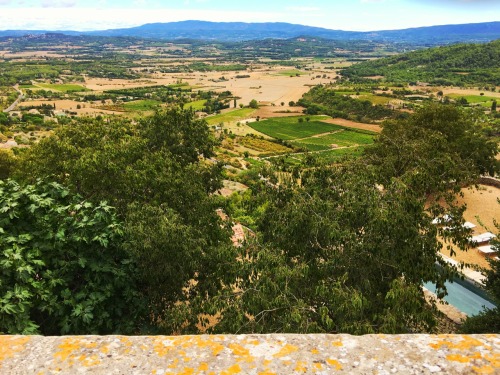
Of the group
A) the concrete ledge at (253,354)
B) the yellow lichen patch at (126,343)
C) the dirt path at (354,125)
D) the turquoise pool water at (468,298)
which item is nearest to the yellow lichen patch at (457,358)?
the concrete ledge at (253,354)

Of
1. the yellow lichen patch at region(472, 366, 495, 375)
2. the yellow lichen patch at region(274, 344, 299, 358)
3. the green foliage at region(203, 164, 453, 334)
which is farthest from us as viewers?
the green foliage at region(203, 164, 453, 334)

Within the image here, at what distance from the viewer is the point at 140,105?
130 meters

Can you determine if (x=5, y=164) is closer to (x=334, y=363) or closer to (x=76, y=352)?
(x=76, y=352)

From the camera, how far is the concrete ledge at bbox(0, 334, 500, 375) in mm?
3504

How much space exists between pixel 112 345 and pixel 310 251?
7.58 meters

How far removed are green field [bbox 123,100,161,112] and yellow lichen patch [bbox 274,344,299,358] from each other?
120 metres

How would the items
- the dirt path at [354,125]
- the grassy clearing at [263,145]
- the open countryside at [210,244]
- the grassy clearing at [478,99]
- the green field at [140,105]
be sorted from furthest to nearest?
the green field at [140,105], the grassy clearing at [478,99], the dirt path at [354,125], the grassy clearing at [263,145], the open countryside at [210,244]

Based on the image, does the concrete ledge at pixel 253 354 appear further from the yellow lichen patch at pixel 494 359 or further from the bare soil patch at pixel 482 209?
the bare soil patch at pixel 482 209

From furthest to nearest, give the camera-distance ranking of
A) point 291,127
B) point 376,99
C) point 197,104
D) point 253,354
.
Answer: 1. point 197,104
2. point 376,99
3. point 291,127
4. point 253,354

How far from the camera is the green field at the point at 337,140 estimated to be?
267 ft

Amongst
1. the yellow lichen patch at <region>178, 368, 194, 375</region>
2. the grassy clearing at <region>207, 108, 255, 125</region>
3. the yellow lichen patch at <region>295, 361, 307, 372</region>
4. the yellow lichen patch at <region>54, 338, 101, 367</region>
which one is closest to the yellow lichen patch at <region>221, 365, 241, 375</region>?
the yellow lichen patch at <region>178, 368, 194, 375</region>

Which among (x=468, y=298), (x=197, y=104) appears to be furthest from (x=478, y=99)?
(x=468, y=298)

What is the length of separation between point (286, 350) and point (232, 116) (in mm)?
114124

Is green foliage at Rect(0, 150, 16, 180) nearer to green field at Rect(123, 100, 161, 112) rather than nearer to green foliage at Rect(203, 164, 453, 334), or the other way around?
green foliage at Rect(203, 164, 453, 334)
